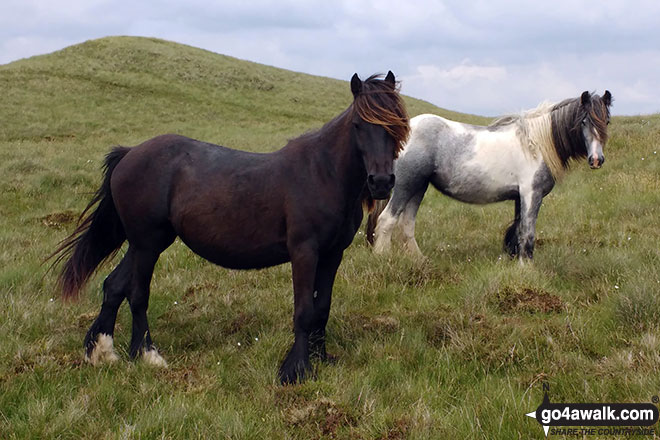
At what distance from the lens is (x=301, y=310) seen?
13.1 ft

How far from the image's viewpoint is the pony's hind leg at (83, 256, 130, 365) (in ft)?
14.2

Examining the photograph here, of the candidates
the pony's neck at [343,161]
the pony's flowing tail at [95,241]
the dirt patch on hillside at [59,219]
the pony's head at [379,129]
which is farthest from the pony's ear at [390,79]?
the dirt patch on hillside at [59,219]

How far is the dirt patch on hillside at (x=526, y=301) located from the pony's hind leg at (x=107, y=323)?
3.64 m

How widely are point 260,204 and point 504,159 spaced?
3.98 m

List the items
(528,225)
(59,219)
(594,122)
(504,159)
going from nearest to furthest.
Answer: (594,122), (528,225), (504,159), (59,219)

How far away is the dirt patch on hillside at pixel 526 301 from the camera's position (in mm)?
4871

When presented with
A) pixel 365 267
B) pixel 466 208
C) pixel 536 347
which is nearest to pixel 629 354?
pixel 536 347

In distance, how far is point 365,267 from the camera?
630cm

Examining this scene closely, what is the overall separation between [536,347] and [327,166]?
2264 mm

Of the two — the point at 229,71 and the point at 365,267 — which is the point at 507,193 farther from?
the point at 229,71

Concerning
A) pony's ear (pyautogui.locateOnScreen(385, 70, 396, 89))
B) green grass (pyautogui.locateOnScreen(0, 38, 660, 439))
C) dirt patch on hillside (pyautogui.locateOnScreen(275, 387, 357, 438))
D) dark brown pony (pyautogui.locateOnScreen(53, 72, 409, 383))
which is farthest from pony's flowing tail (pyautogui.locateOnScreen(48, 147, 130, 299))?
pony's ear (pyautogui.locateOnScreen(385, 70, 396, 89))

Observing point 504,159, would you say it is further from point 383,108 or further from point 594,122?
point 383,108

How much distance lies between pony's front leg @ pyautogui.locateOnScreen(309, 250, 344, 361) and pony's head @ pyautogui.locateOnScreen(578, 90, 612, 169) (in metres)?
3.68

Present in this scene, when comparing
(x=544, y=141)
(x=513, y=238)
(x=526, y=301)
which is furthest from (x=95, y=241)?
(x=544, y=141)
